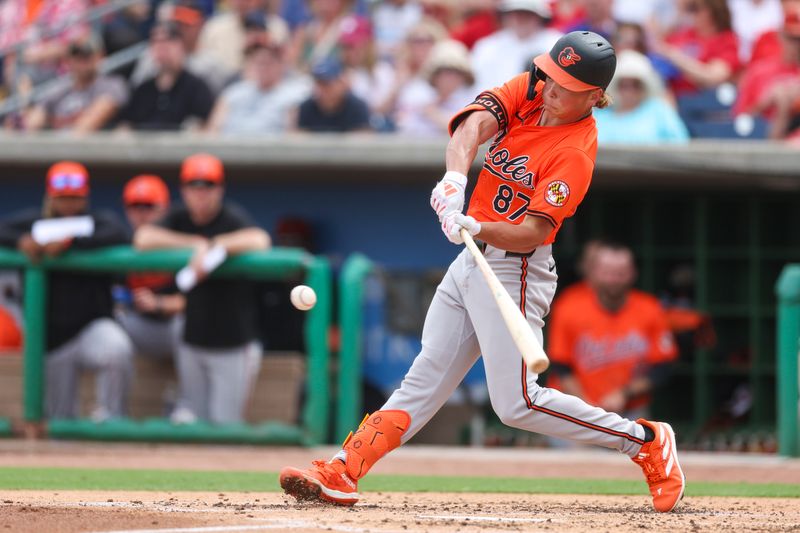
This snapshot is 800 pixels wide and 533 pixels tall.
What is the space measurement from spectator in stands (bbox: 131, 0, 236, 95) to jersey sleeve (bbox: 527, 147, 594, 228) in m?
5.83

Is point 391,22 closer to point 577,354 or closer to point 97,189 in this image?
point 97,189

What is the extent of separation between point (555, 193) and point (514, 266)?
35 cm

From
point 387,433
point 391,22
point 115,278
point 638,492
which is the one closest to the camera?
point 387,433

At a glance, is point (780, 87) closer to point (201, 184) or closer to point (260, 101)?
point (260, 101)

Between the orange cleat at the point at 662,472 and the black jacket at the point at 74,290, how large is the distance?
413cm

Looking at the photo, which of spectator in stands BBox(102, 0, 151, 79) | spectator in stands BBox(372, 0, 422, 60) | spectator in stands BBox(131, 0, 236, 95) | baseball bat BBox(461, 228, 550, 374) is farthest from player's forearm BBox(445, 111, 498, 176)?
spectator in stands BBox(102, 0, 151, 79)

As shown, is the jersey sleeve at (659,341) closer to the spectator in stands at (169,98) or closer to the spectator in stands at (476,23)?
the spectator in stands at (476,23)

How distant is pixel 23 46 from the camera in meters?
9.98

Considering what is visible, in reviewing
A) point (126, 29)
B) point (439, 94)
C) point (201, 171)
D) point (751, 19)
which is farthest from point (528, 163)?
point (126, 29)

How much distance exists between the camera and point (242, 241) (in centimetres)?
782

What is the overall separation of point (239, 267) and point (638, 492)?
9.96 feet

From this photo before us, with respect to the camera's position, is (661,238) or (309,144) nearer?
(309,144)

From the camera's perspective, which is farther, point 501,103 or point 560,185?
point 501,103

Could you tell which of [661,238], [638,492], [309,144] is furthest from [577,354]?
[638,492]
